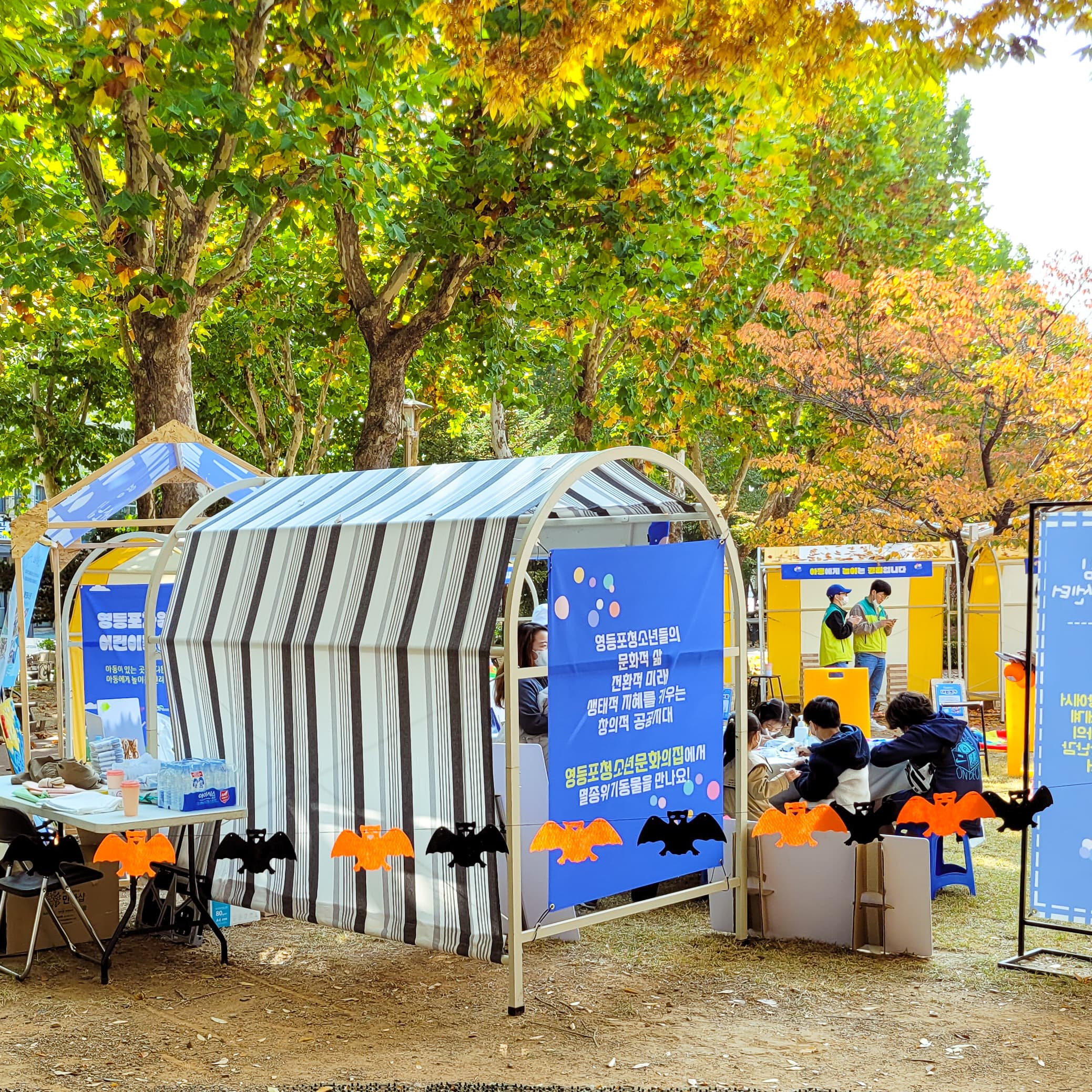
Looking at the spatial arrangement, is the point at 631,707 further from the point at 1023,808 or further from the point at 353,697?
the point at 1023,808

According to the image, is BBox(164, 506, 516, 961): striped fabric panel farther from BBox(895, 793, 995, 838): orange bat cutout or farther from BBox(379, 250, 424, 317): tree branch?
BBox(379, 250, 424, 317): tree branch

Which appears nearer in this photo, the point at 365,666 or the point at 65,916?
the point at 365,666

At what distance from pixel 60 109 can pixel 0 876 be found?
5.81 meters

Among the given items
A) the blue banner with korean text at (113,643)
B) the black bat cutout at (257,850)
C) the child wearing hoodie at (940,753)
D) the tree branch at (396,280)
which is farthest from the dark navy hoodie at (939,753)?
the tree branch at (396,280)

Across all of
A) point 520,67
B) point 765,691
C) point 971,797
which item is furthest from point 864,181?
point 971,797

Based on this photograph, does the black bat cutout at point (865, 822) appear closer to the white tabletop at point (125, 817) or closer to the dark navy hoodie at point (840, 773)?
the dark navy hoodie at point (840, 773)

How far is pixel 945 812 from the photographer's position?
6016mm

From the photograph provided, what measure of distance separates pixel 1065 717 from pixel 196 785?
4076 millimetres

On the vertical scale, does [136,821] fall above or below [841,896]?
above

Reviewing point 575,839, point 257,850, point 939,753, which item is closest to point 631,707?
point 575,839

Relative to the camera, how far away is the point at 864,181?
20.2 m

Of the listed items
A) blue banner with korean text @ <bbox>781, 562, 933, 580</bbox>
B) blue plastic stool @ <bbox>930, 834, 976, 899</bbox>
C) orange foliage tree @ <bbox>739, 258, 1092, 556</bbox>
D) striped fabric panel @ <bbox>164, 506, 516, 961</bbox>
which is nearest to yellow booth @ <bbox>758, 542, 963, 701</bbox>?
blue banner with korean text @ <bbox>781, 562, 933, 580</bbox>

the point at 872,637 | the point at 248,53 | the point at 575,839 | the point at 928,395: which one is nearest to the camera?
the point at 575,839

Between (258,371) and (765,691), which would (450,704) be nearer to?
(765,691)
